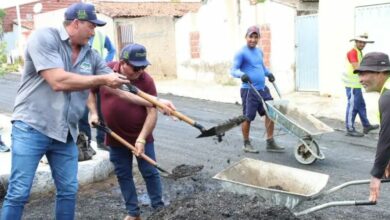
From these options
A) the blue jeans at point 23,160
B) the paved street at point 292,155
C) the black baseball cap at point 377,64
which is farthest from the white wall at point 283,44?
the blue jeans at point 23,160

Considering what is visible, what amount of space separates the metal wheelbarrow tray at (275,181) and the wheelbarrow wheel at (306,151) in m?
1.70

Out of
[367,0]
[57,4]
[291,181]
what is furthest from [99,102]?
[57,4]

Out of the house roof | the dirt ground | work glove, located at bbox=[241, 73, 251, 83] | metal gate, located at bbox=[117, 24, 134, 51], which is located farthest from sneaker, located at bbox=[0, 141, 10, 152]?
metal gate, located at bbox=[117, 24, 134, 51]

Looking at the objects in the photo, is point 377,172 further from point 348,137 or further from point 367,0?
point 367,0

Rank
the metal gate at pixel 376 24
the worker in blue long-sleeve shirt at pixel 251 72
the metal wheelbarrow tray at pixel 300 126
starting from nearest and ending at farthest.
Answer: the metal wheelbarrow tray at pixel 300 126 → the worker in blue long-sleeve shirt at pixel 251 72 → the metal gate at pixel 376 24

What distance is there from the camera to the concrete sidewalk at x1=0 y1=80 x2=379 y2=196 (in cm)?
567

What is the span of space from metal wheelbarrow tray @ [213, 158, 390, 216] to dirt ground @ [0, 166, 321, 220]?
87 millimetres

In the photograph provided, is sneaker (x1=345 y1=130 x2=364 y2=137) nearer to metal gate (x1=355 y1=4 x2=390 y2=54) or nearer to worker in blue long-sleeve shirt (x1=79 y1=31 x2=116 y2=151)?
metal gate (x1=355 y1=4 x2=390 y2=54)

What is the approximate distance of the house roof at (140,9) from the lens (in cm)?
2283

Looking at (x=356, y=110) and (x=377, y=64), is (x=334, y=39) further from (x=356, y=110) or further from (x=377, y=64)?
(x=377, y=64)

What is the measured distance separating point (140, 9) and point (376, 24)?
46.5 ft

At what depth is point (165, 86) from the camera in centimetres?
1811

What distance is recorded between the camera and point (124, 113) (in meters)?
4.58

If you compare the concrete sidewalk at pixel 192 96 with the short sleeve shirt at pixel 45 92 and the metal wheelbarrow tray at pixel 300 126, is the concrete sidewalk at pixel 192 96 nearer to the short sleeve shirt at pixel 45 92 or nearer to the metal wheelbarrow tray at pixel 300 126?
the short sleeve shirt at pixel 45 92
